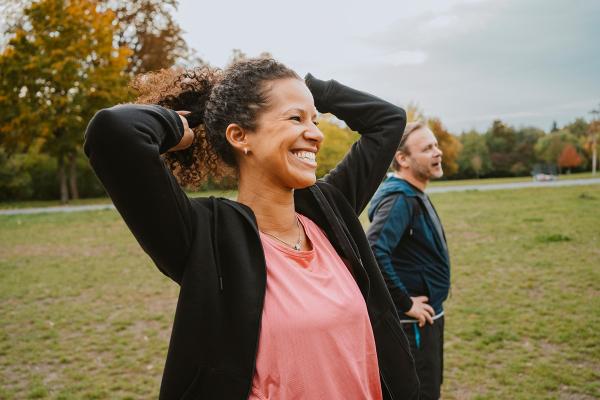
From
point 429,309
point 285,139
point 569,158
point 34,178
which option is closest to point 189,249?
point 285,139

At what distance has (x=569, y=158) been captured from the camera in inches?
2468

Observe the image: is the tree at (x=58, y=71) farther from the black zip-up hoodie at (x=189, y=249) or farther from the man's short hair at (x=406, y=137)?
the black zip-up hoodie at (x=189, y=249)

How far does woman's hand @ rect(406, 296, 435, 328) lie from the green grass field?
1614mm

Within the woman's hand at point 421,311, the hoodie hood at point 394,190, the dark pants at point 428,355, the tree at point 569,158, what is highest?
the tree at point 569,158

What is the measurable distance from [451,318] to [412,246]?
3.39m

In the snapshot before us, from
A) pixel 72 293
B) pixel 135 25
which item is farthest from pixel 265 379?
pixel 135 25

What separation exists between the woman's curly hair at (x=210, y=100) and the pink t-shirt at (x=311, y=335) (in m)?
0.47

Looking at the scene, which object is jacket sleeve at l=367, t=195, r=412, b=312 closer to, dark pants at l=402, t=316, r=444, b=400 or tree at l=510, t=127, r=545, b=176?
dark pants at l=402, t=316, r=444, b=400

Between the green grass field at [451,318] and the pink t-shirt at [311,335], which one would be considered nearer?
the pink t-shirt at [311,335]

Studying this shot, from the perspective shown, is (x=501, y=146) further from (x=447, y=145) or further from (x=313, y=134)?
(x=313, y=134)

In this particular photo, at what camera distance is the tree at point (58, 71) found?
953 inches

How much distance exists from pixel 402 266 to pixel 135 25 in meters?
31.2

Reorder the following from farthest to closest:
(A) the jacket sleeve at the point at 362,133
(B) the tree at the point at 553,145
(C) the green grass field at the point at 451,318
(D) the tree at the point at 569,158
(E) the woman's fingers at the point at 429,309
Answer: (B) the tree at the point at 553,145 → (D) the tree at the point at 569,158 → (C) the green grass field at the point at 451,318 → (E) the woman's fingers at the point at 429,309 → (A) the jacket sleeve at the point at 362,133

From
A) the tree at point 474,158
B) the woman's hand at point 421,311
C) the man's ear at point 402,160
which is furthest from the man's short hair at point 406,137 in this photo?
the tree at point 474,158
